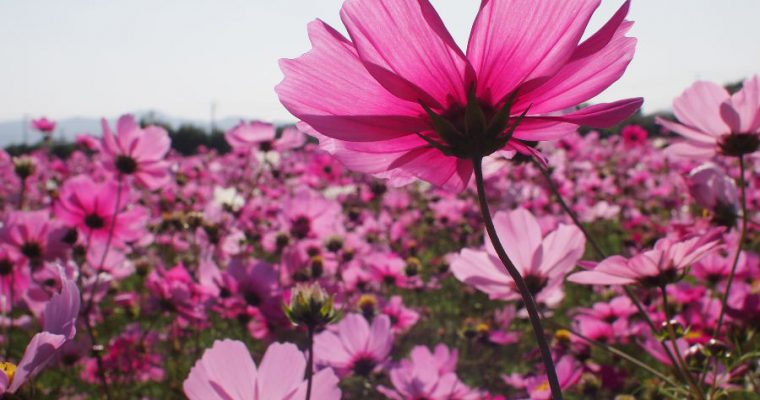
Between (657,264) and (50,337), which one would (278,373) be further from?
(657,264)

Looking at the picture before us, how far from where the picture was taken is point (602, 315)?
1.59 m

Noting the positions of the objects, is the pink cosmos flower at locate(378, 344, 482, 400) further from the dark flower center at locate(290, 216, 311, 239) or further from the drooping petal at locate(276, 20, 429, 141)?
the dark flower center at locate(290, 216, 311, 239)

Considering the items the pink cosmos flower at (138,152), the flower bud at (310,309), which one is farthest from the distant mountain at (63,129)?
the flower bud at (310,309)

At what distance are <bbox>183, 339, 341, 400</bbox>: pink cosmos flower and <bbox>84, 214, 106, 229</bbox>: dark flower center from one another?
97 centimetres

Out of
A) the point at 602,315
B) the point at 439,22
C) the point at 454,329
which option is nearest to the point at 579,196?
the point at 454,329

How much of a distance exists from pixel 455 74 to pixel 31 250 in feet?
4.10

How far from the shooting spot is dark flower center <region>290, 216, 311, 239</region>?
1780 millimetres

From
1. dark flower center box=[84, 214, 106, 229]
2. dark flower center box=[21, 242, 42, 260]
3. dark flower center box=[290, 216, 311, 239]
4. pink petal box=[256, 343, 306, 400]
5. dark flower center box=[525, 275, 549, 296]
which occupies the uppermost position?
dark flower center box=[525, 275, 549, 296]

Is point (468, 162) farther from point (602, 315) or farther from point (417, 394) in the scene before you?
point (602, 315)

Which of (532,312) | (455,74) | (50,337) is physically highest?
(455,74)

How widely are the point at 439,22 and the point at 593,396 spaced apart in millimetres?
1244

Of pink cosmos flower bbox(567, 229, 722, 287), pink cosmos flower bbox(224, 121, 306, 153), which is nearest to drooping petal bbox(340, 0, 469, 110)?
pink cosmos flower bbox(567, 229, 722, 287)

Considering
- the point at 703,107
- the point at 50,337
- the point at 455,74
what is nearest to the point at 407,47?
the point at 455,74

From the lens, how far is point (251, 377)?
1.87ft
